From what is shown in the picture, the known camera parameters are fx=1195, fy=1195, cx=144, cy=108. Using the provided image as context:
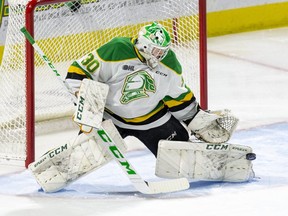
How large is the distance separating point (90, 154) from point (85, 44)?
1.18 m

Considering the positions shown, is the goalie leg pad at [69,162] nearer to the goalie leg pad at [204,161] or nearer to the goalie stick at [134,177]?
the goalie stick at [134,177]

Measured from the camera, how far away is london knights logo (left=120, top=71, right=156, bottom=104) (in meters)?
4.82

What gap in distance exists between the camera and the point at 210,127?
5012 millimetres

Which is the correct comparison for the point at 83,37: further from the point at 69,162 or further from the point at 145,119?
the point at 69,162

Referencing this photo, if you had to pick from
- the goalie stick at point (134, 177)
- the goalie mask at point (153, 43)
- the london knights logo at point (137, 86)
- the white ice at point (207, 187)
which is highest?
the goalie mask at point (153, 43)

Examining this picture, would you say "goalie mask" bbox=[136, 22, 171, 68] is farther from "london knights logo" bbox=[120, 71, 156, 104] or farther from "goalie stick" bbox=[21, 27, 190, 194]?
"goalie stick" bbox=[21, 27, 190, 194]

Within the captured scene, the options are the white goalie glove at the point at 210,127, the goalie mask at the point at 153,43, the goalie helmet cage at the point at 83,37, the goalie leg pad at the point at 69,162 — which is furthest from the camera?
the goalie helmet cage at the point at 83,37

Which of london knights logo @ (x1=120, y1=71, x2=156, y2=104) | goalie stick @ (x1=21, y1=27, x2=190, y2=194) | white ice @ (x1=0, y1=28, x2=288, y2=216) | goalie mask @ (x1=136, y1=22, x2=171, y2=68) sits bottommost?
white ice @ (x1=0, y1=28, x2=288, y2=216)

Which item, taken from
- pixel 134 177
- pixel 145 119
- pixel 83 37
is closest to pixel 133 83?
pixel 145 119

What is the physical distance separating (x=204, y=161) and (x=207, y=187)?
0.11 m

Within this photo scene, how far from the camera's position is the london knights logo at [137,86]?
4.82 meters

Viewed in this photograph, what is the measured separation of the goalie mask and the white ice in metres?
0.56

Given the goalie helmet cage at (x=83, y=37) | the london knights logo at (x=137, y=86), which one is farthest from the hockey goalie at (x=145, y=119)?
the goalie helmet cage at (x=83, y=37)

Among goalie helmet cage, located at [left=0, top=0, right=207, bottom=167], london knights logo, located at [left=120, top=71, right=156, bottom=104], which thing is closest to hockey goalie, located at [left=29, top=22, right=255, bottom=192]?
london knights logo, located at [left=120, top=71, right=156, bottom=104]
